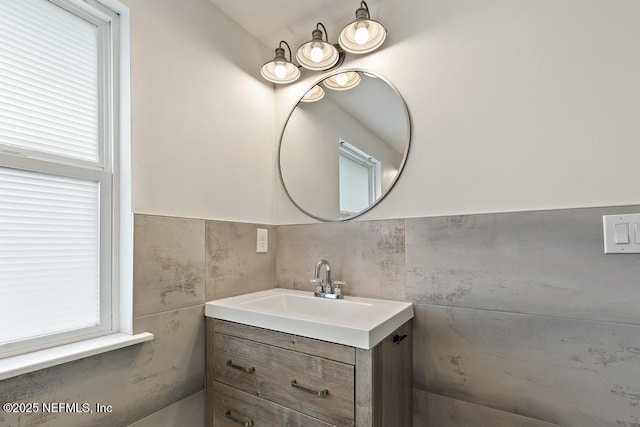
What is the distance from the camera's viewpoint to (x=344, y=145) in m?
1.66

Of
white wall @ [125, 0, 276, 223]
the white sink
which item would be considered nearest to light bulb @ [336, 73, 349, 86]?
white wall @ [125, 0, 276, 223]

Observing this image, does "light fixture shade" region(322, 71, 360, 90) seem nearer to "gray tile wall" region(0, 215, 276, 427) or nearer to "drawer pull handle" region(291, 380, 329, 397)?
"gray tile wall" region(0, 215, 276, 427)

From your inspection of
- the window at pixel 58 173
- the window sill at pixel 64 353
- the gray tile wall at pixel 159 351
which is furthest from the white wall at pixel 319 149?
the window sill at pixel 64 353

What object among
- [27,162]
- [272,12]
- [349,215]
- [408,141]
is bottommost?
[349,215]

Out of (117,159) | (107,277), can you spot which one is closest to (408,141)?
(117,159)

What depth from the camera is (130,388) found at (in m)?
1.18

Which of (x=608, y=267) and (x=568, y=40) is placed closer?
(x=608, y=267)

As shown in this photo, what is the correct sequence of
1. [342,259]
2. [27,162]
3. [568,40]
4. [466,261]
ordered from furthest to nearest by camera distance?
[342,259] → [466,261] → [568,40] → [27,162]

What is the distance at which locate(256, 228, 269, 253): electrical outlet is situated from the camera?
1733 millimetres

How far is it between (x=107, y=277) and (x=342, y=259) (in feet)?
3.32

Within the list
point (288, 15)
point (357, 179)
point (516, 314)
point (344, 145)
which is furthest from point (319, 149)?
point (516, 314)

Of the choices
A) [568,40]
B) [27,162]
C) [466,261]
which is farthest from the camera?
[466,261]

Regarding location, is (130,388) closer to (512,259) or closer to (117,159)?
(117,159)

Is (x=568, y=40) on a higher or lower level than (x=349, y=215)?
higher
